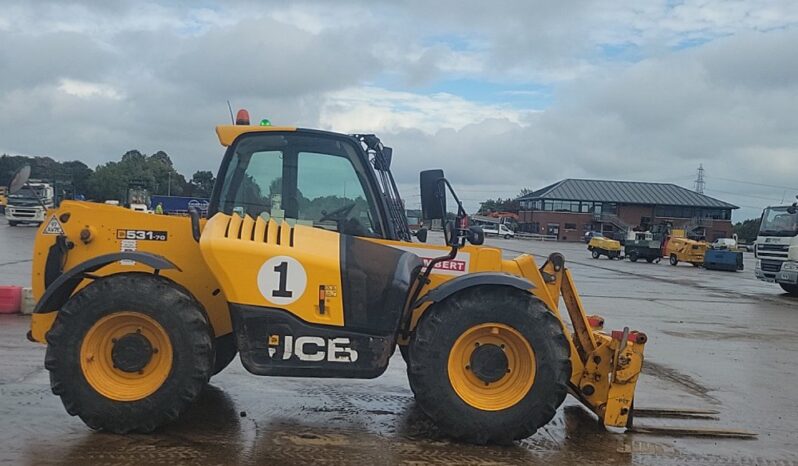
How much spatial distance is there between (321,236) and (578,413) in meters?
2.77

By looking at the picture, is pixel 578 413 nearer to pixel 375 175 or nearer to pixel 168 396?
pixel 375 175

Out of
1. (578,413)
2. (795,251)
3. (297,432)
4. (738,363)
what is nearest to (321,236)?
(297,432)

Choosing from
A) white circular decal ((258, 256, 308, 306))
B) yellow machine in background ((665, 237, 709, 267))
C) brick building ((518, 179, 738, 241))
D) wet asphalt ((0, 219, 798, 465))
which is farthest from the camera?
brick building ((518, 179, 738, 241))

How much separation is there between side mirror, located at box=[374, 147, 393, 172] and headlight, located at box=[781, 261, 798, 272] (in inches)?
704

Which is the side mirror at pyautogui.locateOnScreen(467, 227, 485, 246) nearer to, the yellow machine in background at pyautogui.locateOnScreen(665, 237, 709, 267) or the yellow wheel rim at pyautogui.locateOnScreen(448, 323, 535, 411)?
the yellow wheel rim at pyautogui.locateOnScreen(448, 323, 535, 411)

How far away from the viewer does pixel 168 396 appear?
16.4 feet

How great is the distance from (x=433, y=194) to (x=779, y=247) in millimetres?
18850

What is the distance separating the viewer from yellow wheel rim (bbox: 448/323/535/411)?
5.08m

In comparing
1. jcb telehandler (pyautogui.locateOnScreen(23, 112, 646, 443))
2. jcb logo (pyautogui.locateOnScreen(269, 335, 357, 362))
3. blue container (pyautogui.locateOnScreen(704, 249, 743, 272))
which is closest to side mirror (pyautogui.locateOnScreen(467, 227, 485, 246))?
jcb telehandler (pyautogui.locateOnScreen(23, 112, 646, 443))

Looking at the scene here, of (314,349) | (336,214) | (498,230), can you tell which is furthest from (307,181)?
(498,230)

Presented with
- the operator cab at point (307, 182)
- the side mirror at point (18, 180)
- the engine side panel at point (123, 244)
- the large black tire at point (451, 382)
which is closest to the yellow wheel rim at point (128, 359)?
the engine side panel at point (123, 244)

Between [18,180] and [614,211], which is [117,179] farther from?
[614,211]

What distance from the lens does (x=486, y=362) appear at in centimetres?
512

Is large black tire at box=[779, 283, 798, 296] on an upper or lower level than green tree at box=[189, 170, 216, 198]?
lower
